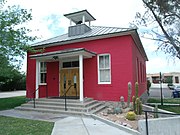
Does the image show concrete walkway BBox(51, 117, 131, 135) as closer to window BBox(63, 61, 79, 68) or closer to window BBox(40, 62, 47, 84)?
window BBox(63, 61, 79, 68)

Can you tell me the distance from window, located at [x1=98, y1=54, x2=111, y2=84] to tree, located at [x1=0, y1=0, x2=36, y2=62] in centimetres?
490

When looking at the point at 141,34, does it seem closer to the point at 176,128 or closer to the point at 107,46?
the point at 107,46

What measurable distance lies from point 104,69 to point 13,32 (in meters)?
6.18

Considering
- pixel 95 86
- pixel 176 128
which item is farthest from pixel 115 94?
pixel 176 128

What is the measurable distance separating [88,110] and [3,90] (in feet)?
103

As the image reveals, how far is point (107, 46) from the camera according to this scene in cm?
1233

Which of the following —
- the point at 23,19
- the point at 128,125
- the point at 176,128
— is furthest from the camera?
the point at 23,19

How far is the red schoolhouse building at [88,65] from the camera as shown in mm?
11617

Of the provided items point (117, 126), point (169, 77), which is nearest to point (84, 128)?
point (117, 126)

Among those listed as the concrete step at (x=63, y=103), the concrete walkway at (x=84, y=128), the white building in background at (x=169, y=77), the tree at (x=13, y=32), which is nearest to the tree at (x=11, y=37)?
the tree at (x=13, y=32)

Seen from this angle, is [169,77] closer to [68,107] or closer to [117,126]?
Answer: [68,107]

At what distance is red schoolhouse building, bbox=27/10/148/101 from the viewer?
38.1 ft

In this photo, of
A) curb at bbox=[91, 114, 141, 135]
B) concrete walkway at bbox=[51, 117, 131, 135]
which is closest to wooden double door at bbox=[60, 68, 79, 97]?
curb at bbox=[91, 114, 141, 135]

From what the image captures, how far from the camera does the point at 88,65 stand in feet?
42.4
